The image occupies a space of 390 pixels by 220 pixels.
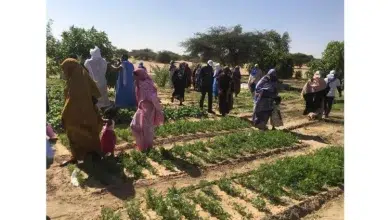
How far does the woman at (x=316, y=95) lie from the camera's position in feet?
34.9

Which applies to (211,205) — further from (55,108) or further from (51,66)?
(51,66)

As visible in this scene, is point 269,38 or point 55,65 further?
point 269,38

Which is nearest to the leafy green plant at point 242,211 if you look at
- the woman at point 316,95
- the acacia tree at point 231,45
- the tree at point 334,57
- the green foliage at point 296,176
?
the green foliage at point 296,176

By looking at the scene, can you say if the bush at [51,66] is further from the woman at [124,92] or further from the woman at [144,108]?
the woman at [144,108]

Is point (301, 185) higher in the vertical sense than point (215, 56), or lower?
lower

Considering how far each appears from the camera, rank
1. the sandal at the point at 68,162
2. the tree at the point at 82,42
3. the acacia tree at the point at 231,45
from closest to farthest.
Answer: the sandal at the point at 68,162 → the tree at the point at 82,42 → the acacia tree at the point at 231,45

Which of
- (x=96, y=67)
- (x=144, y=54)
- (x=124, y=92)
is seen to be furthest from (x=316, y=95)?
(x=144, y=54)

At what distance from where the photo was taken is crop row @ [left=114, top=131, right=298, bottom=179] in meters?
6.03

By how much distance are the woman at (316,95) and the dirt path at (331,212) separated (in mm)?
5599

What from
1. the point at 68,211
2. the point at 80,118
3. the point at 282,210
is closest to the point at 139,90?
the point at 80,118

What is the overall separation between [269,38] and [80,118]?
77.9 ft

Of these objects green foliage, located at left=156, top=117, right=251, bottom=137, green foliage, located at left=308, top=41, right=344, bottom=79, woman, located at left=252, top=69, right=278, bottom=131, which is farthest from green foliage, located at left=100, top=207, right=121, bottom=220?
green foliage, located at left=308, top=41, right=344, bottom=79
